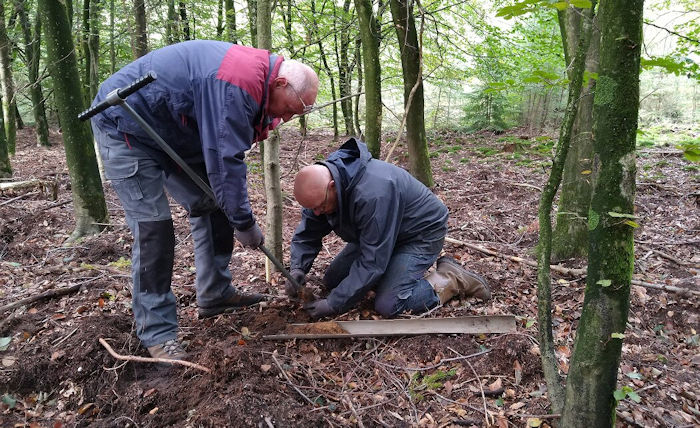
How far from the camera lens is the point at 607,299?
1.67 m

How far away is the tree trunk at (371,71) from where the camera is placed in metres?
5.02

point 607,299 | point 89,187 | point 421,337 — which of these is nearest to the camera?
point 607,299

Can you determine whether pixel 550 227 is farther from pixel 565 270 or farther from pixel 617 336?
pixel 565 270

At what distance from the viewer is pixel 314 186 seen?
2973mm

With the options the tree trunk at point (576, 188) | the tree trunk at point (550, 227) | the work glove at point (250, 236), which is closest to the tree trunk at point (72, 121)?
the work glove at point (250, 236)

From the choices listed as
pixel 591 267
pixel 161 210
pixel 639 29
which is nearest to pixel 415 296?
pixel 591 267

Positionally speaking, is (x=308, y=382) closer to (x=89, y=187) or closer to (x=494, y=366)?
(x=494, y=366)

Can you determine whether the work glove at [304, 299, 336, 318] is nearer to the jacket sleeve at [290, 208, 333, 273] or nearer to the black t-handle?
the jacket sleeve at [290, 208, 333, 273]

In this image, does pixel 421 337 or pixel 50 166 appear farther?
pixel 50 166

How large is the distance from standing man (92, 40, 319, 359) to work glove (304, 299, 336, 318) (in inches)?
29.9

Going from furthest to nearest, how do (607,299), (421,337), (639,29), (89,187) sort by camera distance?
(89,187)
(421,337)
(607,299)
(639,29)

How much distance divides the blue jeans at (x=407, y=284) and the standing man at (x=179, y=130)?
44.7 inches

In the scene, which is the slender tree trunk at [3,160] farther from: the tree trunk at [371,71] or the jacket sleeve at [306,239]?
the jacket sleeve at [306,239]

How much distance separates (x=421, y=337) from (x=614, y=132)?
1.89m
